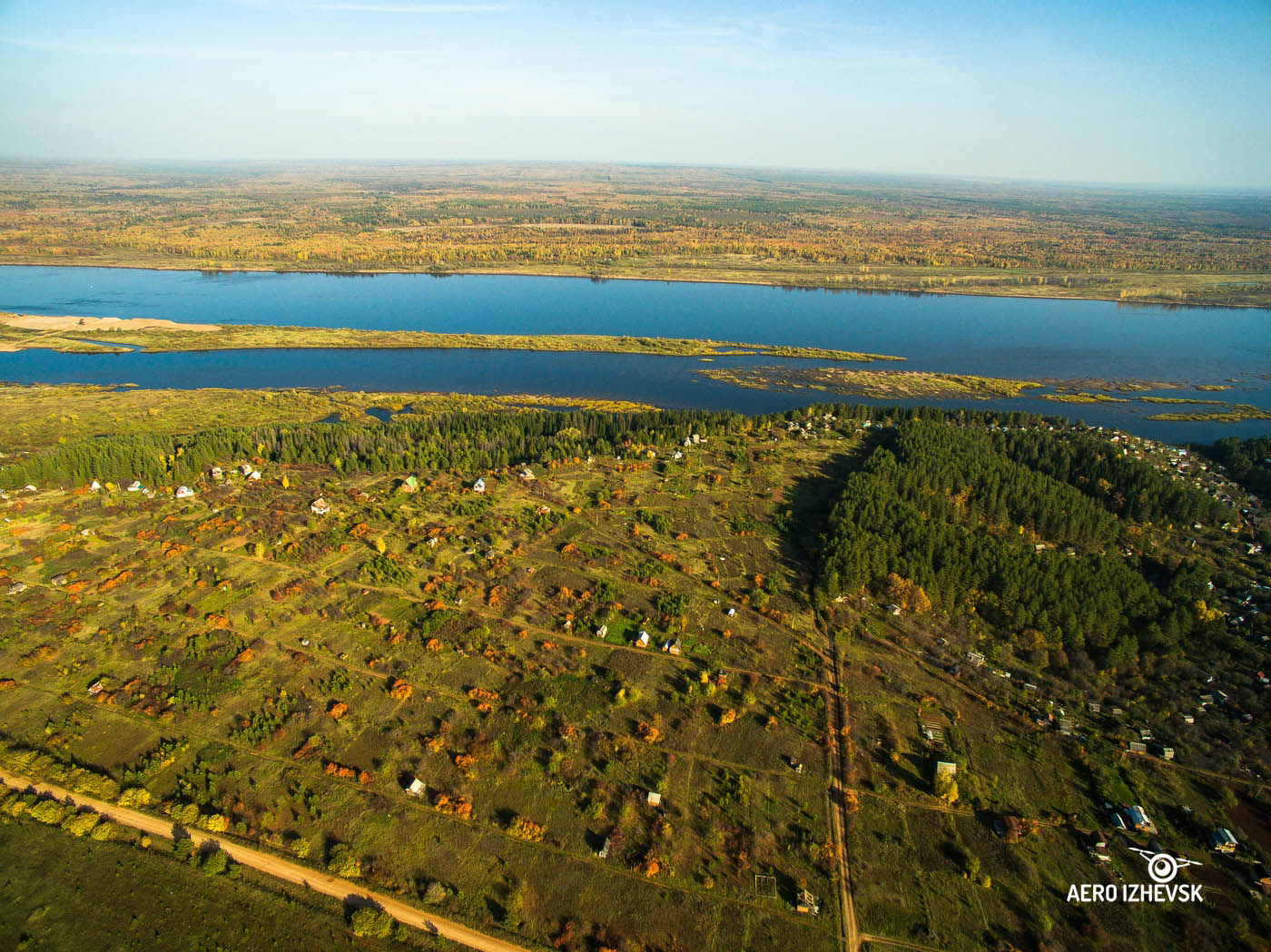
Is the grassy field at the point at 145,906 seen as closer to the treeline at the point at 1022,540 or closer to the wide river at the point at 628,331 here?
the treeline at the point at 1022,540

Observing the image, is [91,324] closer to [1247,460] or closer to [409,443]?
[409,443]

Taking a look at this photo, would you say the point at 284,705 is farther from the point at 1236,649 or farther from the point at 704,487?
the point at 1236,649

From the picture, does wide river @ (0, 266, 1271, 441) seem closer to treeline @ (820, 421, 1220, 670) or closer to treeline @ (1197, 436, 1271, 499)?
treeline @ (1197, 436, 1271, 499)

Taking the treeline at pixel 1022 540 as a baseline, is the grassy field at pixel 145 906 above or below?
below

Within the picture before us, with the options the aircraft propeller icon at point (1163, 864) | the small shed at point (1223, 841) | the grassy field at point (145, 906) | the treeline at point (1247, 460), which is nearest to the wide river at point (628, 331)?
the treeline at point (1247, 460)

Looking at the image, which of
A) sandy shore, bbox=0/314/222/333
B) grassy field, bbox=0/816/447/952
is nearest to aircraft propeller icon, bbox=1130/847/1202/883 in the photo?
grassy field, bbox=0/816/447/952

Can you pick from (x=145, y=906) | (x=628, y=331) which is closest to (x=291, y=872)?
(x=145, y=906)
